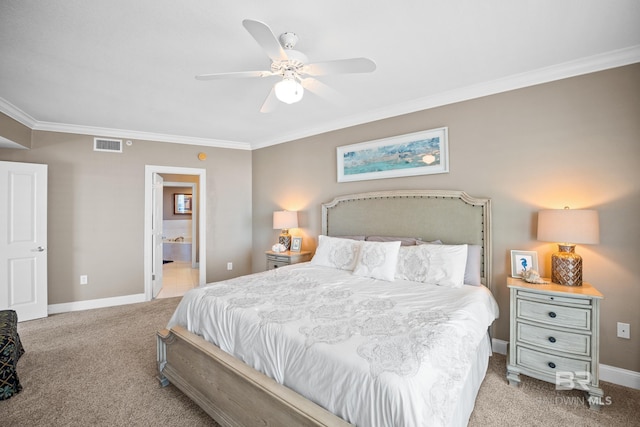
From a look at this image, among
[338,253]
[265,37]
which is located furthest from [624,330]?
[265,37]

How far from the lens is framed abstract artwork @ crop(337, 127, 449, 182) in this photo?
3.19m

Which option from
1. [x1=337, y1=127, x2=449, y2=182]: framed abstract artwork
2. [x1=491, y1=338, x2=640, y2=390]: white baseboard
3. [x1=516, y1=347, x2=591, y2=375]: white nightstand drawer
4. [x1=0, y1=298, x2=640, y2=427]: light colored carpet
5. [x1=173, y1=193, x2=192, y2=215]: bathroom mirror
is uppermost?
[x1=337, y1=127, x2=449, y2=182]: framed abstract artwork

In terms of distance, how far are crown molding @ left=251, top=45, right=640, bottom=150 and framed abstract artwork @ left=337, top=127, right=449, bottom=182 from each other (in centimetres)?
31

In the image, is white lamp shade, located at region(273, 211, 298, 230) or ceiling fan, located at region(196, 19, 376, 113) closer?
ceiling fan, located at region(196, 19, 376, 113)

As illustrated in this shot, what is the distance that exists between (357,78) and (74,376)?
362cm

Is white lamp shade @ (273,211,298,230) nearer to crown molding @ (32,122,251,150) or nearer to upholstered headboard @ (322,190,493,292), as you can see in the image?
upholstered headboard @ (322,190,493,292)

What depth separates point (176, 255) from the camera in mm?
8500

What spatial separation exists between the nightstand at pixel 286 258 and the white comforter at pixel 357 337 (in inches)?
60.1

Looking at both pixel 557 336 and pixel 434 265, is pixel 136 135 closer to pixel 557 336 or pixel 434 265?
pixel 434 265

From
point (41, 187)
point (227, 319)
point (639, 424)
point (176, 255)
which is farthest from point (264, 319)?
point (176, 255)

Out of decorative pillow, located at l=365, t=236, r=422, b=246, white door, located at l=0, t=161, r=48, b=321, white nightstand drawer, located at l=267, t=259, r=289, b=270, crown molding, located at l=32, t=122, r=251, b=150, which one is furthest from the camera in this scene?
white nightstand drawer, located at l=267, t=259, r=289, b=270

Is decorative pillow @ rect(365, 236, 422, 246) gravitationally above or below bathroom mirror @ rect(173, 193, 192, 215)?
below

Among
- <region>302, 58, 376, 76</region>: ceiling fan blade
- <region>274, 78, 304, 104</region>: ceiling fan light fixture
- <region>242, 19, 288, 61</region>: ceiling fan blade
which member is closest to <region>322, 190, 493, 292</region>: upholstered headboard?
<region>302, 58, 376, 76</region>: ceiling fan blade

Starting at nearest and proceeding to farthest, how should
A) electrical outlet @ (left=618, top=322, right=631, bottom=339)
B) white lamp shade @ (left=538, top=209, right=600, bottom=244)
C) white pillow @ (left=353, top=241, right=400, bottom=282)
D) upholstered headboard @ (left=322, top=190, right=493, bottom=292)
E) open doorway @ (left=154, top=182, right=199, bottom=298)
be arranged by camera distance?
1. white lamp shade @ (left=538, top=209, right=600, bottom=244)
2. electrical outlet @ (left=618, top=322, right=631, bottom=339)
3. white pillow @ (left=353, top=241, right=400, bottom=282)
4. upholstered headboard @ (left=322, top=190, right=493, bottom=292)
5. open doorway @ (left=154, top=182, right=199, bottom=298)
